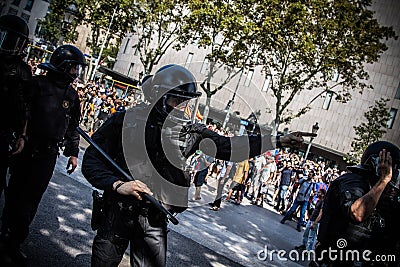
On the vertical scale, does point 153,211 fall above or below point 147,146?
below

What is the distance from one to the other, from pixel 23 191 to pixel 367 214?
2.96 metres

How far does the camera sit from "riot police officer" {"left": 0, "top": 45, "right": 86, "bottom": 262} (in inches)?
141

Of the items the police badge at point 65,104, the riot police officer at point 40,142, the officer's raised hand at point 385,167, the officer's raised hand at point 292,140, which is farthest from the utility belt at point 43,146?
the officer's raised hand at point 385,167

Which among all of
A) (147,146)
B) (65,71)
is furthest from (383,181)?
(65,71)

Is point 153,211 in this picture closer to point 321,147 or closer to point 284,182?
point 284,182

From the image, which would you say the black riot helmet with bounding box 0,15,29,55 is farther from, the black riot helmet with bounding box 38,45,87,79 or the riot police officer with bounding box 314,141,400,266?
the riot police officer with bounding box 314,141,400,266

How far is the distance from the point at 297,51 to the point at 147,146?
14.9 metres

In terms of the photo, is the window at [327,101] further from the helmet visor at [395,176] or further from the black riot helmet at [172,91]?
the black riot helmet at [172,91]

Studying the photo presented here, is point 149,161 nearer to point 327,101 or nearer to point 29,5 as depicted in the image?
point 327,101

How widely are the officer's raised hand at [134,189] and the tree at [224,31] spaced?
14306 millimetres

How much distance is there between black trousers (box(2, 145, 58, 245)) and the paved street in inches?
14.4

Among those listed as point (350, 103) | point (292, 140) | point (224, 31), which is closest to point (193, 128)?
point (292, 140)

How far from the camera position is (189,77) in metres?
2.87

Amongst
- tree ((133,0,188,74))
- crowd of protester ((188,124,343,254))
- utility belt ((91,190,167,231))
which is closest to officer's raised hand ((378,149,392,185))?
utility belt ((91,190,167,231))
